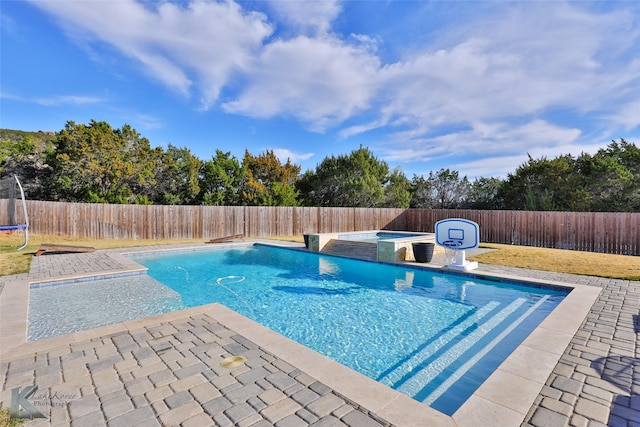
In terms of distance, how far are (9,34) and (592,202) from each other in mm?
28779

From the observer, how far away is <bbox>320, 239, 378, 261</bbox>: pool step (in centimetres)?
1047

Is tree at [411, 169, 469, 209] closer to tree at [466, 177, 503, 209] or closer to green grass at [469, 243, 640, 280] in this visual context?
tree at [466, 177, 503, 209]

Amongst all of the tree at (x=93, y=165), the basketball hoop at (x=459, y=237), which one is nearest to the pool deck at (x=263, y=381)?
the basketball hoop at (x=459, y=237)

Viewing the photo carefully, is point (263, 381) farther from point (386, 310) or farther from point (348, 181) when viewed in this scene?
point (348, 181)

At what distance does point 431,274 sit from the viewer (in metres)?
7.98

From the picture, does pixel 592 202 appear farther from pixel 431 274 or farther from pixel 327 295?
pixel 327 295

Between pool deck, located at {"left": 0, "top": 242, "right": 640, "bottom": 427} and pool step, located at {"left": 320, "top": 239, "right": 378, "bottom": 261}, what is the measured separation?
6557 mm

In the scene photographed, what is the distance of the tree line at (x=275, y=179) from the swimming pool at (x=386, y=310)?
11264mm

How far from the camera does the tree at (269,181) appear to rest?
70.4 ft

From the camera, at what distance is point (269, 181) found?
76.7 ft

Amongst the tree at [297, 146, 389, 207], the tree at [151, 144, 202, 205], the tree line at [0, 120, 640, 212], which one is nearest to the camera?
the tree line at [0, 120, 640, 212]

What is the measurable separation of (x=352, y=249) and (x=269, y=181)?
1369 centimetres

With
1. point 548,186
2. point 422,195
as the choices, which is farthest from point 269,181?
point 548,186

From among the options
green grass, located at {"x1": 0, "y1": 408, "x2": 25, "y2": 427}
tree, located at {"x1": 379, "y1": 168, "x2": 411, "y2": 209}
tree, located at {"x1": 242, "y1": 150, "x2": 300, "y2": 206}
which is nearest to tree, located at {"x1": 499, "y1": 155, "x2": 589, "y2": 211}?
tree, located at {"x1": 379, "y1": 168, "x2": 411, "y2": 209}
